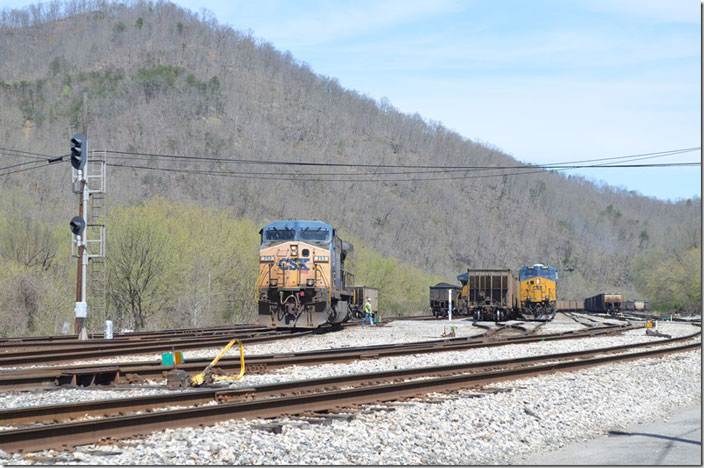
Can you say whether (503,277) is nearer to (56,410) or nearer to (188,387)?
(188,387)

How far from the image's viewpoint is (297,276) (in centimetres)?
2459

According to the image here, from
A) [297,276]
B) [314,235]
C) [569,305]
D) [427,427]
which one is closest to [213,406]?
[427,427]

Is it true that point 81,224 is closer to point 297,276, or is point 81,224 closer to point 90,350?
point 90,350

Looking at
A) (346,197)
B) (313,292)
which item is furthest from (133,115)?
(313,292)

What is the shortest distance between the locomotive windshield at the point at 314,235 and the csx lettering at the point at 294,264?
2.98ft

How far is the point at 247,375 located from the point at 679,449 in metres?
7.51

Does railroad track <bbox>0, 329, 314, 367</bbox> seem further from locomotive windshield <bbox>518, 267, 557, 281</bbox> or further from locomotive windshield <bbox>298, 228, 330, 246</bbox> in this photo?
locomotive windshield <bbox>518, 267, 557, 281</bbox>

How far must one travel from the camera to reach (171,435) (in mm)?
7859

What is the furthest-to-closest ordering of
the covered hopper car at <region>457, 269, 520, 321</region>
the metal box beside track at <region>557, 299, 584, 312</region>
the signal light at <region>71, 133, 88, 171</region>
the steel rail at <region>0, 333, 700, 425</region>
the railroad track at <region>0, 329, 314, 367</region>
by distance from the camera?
the metal box beside track at <region>557, 299, 584, 312</region>, the covered hopper car at <region>457, 269, 520, 321</region>, the signal light at <region>71, 133, 88, 171</region>, the railroad track at <region>0, 329, 314, 367</region>, the steel rail at <region>0, 333, 700, 425</region>

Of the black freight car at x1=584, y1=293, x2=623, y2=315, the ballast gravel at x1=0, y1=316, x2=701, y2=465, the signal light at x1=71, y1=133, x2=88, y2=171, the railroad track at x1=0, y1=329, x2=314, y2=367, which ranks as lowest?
the black freight car at x1=584, y1=293, x2=623, y2=315

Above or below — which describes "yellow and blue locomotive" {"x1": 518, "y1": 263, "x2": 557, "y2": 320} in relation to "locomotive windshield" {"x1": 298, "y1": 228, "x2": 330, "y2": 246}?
below

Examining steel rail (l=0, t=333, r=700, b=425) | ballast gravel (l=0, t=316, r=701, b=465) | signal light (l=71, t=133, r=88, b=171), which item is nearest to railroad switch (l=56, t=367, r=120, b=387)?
ballast gravel (l=0, t=316, r=701, b=465)

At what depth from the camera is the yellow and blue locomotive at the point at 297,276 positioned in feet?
80.2

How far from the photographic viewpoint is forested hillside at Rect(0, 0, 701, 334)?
110125 mm
